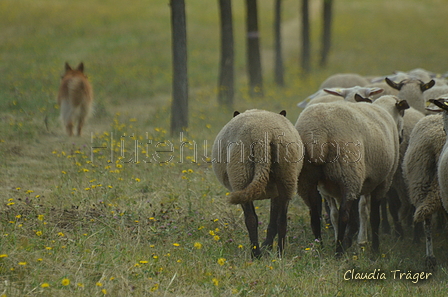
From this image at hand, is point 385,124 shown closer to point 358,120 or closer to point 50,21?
point 358,120

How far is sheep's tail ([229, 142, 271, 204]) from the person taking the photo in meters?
5.27

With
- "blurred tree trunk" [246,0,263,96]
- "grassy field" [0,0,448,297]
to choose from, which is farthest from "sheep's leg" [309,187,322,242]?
"blurred tree trunk" [246,0,263,96]

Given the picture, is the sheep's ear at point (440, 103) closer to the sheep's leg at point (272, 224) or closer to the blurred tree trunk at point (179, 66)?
the sheep's leg at point (272, 224)

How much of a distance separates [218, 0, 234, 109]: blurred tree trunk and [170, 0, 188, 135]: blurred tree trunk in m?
3.50

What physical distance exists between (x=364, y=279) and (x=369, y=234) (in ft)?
7.93

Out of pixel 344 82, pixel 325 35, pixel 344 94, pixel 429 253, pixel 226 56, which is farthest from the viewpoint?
pixel 325 35

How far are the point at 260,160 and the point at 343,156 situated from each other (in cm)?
105

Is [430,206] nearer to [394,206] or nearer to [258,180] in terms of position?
[394,206]

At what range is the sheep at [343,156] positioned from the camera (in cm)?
601

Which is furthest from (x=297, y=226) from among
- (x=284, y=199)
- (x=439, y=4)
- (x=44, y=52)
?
(x=439, y=4)

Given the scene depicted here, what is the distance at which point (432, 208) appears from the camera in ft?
20.6

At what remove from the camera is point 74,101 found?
1082 centimetres

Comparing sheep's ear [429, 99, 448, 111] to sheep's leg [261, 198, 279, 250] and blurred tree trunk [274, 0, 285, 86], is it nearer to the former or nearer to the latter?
sheep's leg [261, 198, 279, 250]

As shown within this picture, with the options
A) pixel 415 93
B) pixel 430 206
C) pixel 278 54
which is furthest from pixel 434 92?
pixel 278 54
